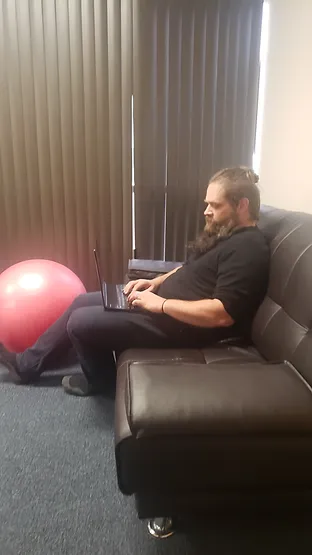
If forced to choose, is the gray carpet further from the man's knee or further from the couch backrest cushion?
the couch backrest cushion

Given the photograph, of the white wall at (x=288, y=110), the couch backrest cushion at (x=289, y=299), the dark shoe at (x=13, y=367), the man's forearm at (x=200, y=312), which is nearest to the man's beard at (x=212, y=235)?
the couch backrest cushion at (x=289, y=299)

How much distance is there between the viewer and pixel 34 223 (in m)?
2.85

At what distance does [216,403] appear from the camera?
1.06 meters

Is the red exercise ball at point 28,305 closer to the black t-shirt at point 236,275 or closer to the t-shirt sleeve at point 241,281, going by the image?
the black t-shirt at point 236,275

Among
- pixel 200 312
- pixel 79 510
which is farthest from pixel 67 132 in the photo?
pixel 79 510

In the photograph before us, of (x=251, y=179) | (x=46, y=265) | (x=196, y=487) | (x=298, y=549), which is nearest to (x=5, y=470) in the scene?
(x=196, y=487)

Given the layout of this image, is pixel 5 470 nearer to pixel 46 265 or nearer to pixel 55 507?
pixel 55 507

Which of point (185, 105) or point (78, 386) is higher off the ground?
point (185, 105)

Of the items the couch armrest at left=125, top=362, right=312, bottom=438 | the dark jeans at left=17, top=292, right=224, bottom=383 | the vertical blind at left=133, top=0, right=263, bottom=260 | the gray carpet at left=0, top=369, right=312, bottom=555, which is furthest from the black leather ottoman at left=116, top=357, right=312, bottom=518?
the vertical blind at left=133, top=0, right=263, bottom=260

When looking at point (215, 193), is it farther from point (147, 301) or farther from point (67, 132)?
point (67, 132)

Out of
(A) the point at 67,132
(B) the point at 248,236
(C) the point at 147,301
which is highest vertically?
(A) the point at 67,132

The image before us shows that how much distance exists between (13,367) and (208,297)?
3.33ft

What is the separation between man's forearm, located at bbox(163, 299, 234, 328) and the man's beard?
295 mm

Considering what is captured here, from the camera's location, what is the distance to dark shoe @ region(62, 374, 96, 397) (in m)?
2.03
